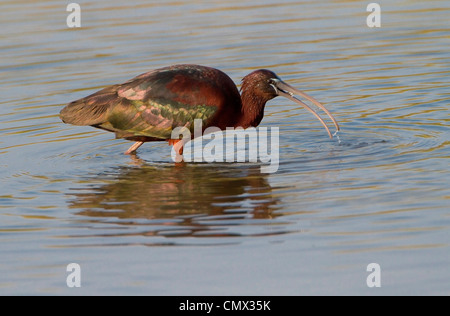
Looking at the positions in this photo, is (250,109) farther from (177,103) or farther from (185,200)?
(185,200)

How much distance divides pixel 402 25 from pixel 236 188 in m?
8.55

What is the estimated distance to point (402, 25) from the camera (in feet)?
55.2

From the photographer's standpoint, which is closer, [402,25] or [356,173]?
[356,173]

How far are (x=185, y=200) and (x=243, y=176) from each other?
978mm

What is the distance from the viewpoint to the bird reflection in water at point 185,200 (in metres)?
7.93

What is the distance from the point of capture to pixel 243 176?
9.59 metres

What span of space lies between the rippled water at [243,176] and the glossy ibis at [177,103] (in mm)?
397

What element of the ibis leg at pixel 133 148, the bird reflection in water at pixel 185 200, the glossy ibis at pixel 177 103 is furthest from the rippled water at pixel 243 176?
the glossy ibis at pixel 177 103

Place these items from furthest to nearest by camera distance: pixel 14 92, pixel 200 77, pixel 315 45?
pixel 315 45, pixel 14 92, pixel 200 77

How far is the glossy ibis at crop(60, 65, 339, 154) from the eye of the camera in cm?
1017

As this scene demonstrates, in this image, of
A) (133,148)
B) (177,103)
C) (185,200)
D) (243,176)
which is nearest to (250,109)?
(177,103)
